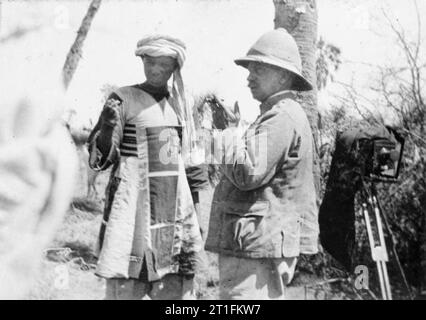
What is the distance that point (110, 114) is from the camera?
11.1ft

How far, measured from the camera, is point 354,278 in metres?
3.98

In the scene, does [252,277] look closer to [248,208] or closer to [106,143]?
[248,208]

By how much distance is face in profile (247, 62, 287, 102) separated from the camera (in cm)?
343

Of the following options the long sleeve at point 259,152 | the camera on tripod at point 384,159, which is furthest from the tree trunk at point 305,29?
the long sleeve at point 259,152

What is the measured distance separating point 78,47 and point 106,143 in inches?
32.6

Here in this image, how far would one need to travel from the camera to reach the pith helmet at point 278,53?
3.39 m

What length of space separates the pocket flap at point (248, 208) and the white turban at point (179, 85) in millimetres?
473

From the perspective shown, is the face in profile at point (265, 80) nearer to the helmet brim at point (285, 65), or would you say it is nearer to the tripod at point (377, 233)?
the helmet brim at point (285, 65)

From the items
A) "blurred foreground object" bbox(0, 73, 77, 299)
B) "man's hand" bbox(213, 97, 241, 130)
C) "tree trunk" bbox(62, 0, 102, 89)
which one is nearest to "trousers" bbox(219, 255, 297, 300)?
"man's hand" bbox(213, 97, 241, 130)

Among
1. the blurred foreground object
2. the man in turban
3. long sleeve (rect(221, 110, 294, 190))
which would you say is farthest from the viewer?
the blurred foreground object

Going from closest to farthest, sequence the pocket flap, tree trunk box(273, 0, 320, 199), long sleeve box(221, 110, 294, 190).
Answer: long sleeve box(221, 110, 294, 190), the pocket flap, tree trunk box(273, 0, 320, 199)

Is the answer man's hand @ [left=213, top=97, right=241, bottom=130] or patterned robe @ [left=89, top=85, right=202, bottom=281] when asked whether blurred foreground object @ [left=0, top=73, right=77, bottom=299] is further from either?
man's hand @ [left=213, top=97, right=241, bottom=130]

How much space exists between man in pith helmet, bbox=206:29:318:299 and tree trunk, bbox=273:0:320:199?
0.59 meters
